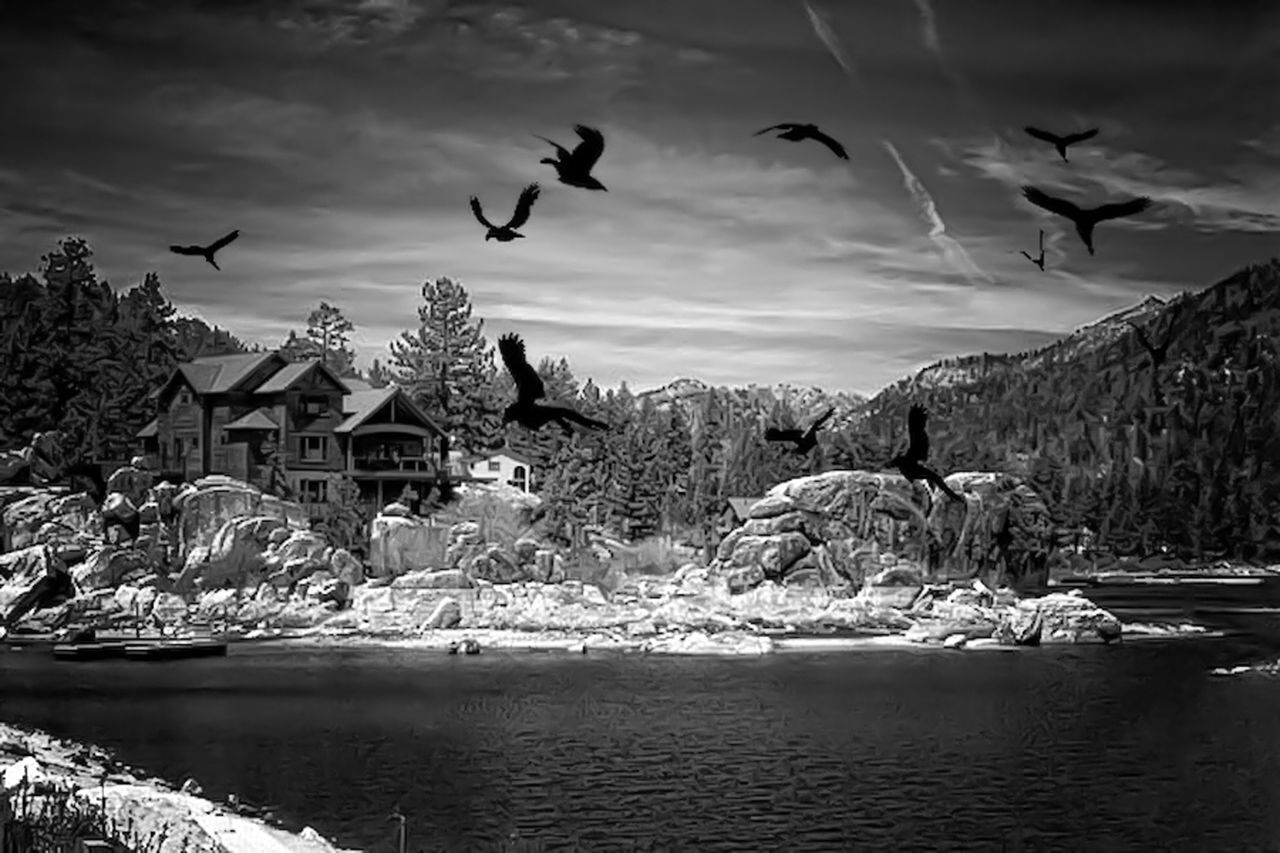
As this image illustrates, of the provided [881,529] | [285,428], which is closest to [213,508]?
[285,428]

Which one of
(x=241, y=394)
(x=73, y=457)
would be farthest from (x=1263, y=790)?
(x=73, y=457)

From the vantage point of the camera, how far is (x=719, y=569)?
115 feet

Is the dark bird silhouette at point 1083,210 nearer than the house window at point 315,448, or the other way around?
the dark bird silhouette at point 1083,210

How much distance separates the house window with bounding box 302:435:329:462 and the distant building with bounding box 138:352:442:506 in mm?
24

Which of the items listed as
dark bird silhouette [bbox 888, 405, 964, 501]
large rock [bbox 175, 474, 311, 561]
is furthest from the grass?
large rock [bbox 175, 474, 311, 561]

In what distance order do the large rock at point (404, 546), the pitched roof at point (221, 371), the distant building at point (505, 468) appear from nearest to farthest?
the large rock at point (404, 546) → the pitched roof at point (221, 371) → the distant building at point (505, 468)

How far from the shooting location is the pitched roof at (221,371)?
34.4 meters

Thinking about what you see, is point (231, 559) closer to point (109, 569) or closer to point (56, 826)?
point (109, 569)

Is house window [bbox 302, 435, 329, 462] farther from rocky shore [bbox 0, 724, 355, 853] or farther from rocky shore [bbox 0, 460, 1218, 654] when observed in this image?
rocky shore [bbox 0, 724, 355, 853]

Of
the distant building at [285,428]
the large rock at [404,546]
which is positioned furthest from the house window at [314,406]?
the large rock at [404,546]

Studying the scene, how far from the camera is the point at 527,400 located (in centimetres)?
634

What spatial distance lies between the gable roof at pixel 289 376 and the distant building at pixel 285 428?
2 centimetres

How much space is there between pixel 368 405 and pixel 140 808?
2594 cm

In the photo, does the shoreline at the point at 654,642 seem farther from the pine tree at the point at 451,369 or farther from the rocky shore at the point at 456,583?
the pine tree at the point at 451,369
